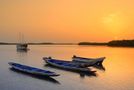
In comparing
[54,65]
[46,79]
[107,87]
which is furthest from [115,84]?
[54,65]

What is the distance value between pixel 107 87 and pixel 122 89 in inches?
89.6

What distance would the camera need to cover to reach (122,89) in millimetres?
37469

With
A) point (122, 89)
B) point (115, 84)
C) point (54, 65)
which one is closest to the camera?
point (122, 89)

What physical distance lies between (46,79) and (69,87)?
23.8 ft

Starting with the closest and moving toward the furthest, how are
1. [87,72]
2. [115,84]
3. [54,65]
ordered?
[115,84], [87,72], [54,65]

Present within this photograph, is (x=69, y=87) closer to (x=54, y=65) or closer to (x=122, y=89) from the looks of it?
(x=122, y=89)

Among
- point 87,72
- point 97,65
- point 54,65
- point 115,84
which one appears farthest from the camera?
point 97,65

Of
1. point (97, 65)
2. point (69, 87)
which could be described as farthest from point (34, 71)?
point (97, 65)

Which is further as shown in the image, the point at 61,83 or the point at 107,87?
the point at 61,83

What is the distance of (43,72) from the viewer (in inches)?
1786

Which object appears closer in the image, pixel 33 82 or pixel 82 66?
pixel 33 82

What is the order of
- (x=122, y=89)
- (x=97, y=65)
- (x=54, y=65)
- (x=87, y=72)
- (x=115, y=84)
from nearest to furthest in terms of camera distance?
(x=122, y=89) → (x=115, y=84) → (x=87, y=72) → (x=54, y=65) → (x=97, y=65)

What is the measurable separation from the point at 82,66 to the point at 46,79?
571 inches

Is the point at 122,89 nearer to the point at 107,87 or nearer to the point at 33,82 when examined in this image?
the point at 107,87
